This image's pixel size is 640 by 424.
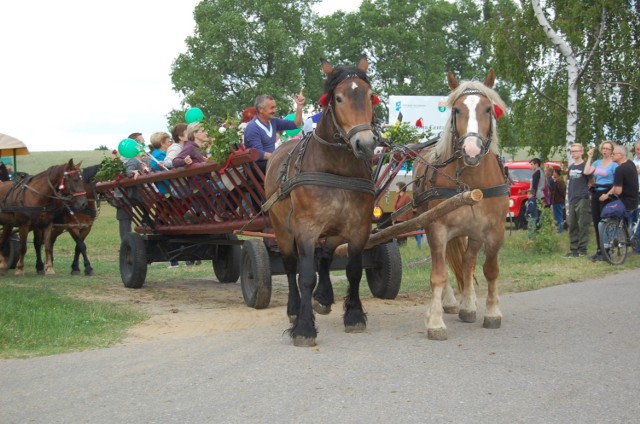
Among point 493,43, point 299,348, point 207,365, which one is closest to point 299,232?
point 299,348

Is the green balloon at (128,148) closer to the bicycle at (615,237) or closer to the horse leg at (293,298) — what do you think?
the horse leg at (293,298)

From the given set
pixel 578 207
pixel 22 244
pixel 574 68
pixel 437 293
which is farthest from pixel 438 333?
pixel 574 68

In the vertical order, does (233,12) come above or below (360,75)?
above

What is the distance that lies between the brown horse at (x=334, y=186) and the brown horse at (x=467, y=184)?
0.63 metres

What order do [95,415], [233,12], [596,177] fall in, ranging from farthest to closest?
[233,12]
[596,177]
[95,415]

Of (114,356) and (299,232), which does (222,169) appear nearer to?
(299,232)

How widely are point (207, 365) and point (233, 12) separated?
46.2 metres

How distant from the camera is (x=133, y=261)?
1139 cm

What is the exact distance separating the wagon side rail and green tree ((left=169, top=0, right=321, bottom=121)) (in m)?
36.0

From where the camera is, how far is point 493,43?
2345 cm

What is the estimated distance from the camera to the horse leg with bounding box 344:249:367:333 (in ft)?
23.4

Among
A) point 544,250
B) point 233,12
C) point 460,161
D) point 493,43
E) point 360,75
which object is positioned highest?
point 233,12

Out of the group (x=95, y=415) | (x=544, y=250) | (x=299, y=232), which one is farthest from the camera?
(x=544, y=250)

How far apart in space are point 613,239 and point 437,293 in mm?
6932
